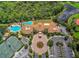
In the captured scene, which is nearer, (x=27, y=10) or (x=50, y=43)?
(x=50, y=43)

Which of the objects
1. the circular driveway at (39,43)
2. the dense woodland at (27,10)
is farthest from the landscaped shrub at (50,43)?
the dense woodland at (27,10)

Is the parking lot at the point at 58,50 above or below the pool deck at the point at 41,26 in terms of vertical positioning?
below

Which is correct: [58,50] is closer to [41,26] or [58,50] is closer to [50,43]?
[50,43]

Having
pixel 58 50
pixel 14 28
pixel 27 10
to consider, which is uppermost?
pixel 27 10

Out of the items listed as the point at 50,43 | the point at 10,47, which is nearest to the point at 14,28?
the point at 10,47

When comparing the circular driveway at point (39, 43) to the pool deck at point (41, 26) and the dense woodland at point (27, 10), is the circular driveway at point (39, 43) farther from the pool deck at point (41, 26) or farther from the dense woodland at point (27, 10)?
the dense woodland at point (27, 10)

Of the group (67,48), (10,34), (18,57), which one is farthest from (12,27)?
(67,48)

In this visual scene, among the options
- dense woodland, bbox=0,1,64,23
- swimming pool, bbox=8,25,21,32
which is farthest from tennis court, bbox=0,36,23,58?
dense woodland, bbox=0,1,64,23

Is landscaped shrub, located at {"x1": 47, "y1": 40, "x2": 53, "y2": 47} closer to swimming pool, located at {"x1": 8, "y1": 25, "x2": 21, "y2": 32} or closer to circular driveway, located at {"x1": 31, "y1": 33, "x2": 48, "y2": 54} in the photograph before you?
circular driveway, located at {"x1": 31, "y1": 33, "x2": 48, "y2": 54}
